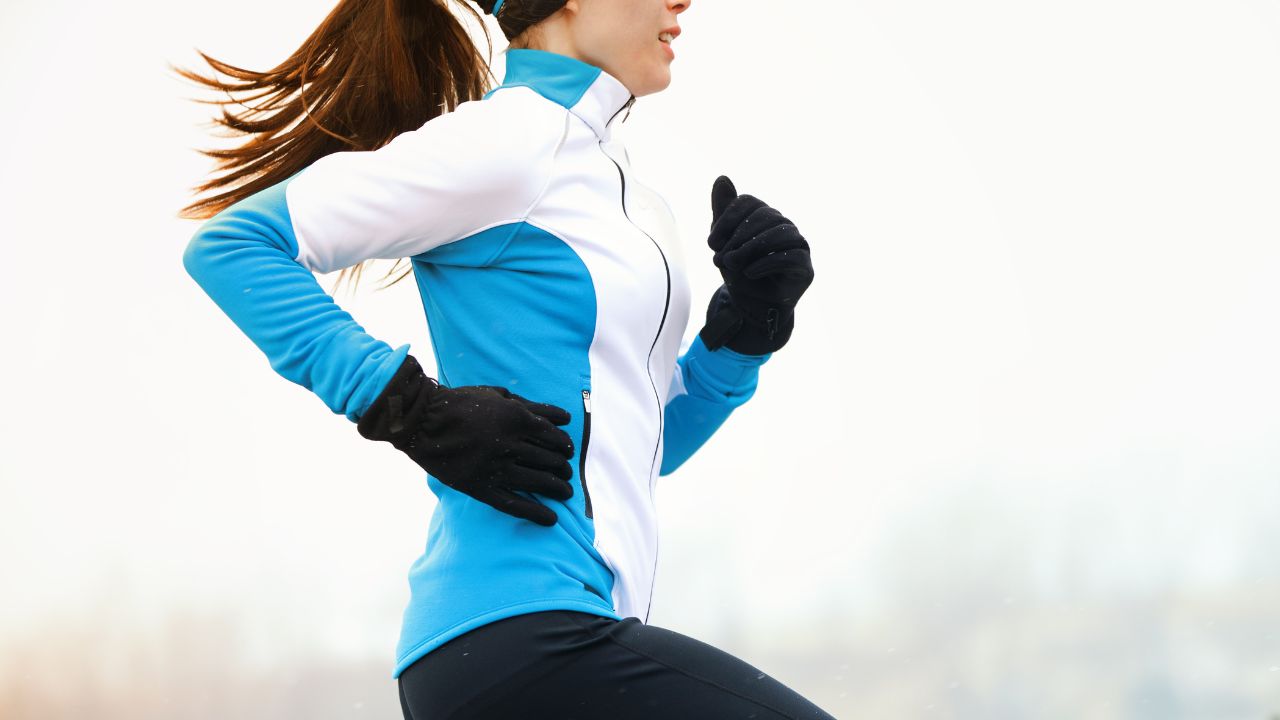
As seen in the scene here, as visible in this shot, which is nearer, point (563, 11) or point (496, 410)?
point (496, 410)

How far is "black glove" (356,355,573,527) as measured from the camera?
3.07ft

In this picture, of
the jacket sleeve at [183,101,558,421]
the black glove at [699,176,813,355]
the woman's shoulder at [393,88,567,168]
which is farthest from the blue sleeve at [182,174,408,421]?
the black glove at [699,176,813,355]

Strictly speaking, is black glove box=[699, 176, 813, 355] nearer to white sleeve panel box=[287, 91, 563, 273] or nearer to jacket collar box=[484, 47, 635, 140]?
jacket collar box=[484, 47, 635, 140]

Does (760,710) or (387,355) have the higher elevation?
(387,355)

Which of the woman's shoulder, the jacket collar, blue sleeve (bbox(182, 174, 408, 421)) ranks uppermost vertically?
the jacket collar

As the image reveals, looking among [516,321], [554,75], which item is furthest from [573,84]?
[516,321]

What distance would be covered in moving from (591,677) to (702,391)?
1.64 ft

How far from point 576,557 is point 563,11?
20.7 inches

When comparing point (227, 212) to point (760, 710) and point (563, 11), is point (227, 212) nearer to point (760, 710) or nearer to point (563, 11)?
point (563, 11)

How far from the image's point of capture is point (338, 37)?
4.10ft

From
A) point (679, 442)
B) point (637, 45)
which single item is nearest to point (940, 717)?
point (679, 442)

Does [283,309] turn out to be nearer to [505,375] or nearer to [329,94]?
[505,375]

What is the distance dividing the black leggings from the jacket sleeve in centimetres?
21

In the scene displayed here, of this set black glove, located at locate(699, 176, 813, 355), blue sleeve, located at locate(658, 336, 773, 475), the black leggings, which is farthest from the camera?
blue sleeve, located at locate(658, 336, 773, 475)
